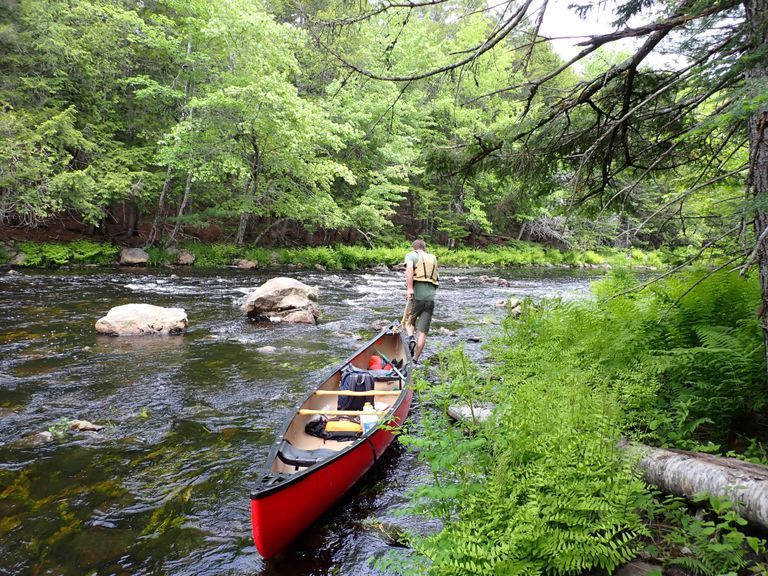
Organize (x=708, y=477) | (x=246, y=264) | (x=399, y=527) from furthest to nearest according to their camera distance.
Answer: (x=246, y=264) → (x=399, y=527) → (x=708, y=477)

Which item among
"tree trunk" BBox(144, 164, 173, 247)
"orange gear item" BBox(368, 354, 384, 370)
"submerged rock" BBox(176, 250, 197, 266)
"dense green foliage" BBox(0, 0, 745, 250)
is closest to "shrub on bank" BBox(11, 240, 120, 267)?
"dense green foliage" BBox(0, 0, 745, 250)

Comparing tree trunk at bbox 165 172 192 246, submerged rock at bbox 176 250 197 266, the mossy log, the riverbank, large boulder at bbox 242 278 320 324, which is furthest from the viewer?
submerged rock at bbox 176 250 197 266

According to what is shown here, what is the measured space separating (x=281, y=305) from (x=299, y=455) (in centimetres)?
816

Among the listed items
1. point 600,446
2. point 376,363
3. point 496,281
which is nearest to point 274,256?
point 496,281

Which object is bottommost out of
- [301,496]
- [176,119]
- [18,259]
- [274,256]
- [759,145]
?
[301,496]

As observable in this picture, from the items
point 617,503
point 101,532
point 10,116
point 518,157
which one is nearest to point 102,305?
point 10,116

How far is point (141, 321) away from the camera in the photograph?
32.1 feet

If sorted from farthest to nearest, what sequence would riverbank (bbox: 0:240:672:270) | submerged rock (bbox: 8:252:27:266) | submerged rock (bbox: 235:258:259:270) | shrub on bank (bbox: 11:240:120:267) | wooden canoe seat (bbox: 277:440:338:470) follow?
submerged rock (bbox: 235:258:259:270) → riverbank (bbox: 0:240:672:270) → shrub on bank (bbox: 11:240:120:267) → submerged rock (bbox: 8:252:27:266) → wooden canoe seat (bbox: 277:440:338:470)

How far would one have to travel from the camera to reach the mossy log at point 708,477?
246 centimetres

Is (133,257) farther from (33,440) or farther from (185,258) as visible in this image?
(33,440)

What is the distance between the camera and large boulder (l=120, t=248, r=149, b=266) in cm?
1947

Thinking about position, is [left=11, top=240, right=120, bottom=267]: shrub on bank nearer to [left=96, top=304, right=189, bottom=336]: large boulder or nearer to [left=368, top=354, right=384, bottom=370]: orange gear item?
[left=96, top=304, right=189, bottom=336]: large boulder

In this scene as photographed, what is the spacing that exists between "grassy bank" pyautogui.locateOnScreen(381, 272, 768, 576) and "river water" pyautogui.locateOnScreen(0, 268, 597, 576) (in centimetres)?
112

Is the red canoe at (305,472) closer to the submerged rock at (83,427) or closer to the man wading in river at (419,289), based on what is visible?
the submerged rock at (83,427)
